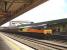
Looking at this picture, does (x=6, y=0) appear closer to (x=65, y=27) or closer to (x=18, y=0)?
(x=18, y=0)

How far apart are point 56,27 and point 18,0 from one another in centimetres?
422

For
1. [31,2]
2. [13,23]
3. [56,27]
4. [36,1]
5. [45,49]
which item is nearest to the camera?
[45,49]

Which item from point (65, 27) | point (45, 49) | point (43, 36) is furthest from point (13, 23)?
point (45, 49)

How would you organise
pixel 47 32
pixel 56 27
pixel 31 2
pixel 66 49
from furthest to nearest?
1. pixel 47 32
2. pixel 56 27
3. pixel 31 2
4. pixel 66 49

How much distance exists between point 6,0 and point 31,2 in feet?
8.13

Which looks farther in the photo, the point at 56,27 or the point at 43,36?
the point at 43,36

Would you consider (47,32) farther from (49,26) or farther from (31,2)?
(31,2)

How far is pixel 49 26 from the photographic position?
19.1 meters

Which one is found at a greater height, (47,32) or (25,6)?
(25,6)

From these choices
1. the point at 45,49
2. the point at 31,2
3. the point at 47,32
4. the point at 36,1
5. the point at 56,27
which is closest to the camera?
the point at 45,49

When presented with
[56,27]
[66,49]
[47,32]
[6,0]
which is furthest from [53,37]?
[66,49]

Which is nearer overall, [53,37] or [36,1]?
[36,1]

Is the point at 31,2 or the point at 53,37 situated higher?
the point at 31,2

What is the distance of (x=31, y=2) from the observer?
1683 cm
